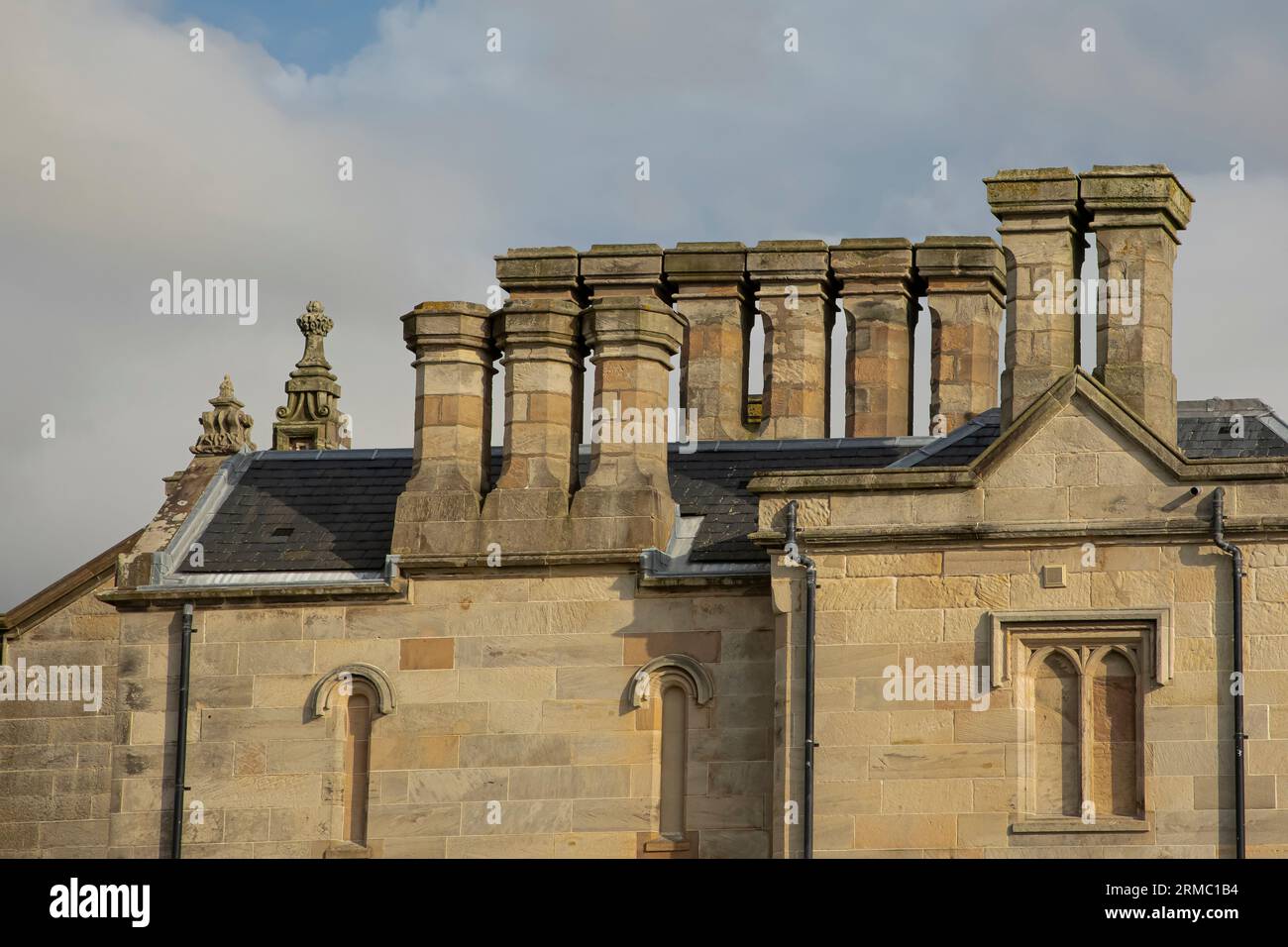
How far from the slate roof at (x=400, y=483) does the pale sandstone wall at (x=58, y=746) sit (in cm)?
502

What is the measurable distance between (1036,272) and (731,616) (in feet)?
17.8

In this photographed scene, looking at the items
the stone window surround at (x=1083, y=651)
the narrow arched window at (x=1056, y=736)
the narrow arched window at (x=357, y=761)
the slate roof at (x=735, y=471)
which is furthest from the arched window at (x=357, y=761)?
the narrow arched window at (x=1056, y=736)

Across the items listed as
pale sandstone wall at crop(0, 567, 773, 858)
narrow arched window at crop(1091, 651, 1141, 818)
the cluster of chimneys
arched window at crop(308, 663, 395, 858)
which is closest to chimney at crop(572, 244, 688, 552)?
the cluster of chimneys

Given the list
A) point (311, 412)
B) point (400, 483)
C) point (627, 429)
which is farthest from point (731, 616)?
point (311, 412)

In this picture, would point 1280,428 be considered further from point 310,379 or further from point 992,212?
point 310,379

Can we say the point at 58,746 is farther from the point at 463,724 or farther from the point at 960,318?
the point at 960,318

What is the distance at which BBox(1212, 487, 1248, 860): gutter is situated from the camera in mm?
41156

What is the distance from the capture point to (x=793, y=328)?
55688 mm

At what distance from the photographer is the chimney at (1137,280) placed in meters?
44.1

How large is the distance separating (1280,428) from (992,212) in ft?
14.6

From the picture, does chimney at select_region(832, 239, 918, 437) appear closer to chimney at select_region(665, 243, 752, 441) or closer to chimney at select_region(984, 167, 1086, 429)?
chimney at select_region(665, 243, 752, 441)

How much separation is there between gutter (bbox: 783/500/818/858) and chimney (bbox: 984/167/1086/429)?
3097mm
